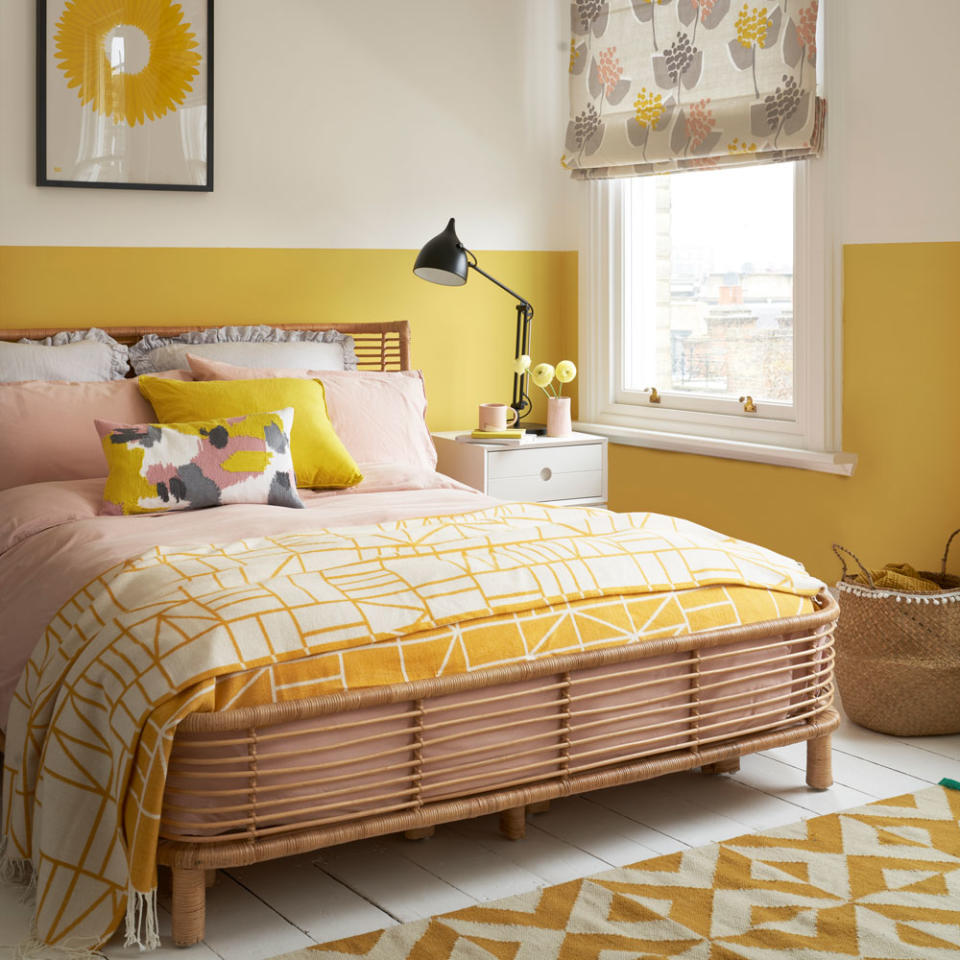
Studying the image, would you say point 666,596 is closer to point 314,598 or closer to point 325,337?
point 314,598

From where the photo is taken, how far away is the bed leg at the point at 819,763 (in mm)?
2696

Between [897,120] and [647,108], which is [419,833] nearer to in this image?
[897,120]

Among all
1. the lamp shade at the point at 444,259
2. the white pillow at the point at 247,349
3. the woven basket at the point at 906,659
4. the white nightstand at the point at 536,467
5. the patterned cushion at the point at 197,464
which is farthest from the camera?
the white nightstand at the point at 536,467

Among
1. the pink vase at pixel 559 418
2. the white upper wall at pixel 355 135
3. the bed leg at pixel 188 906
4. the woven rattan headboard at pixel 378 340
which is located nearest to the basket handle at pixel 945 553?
the pink vase at pixel 559 418

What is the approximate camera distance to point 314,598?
217 centimetres

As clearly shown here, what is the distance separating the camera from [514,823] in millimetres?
2461

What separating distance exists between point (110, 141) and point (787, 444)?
235 centimetres

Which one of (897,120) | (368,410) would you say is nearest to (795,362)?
(897,120)

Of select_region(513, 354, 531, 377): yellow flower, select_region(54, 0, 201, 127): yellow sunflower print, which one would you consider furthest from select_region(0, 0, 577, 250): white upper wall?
select_region(513, 354, 531, 377): yellow flower

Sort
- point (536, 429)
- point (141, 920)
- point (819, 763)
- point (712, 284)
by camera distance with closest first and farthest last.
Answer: point (141, 920) < point (819, 763) < point (712, 284) < point (536, 429)

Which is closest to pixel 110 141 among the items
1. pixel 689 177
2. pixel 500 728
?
pixel 689 177

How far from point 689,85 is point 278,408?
1.84 meters

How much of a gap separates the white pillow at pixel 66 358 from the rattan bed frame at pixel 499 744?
5.93 feet

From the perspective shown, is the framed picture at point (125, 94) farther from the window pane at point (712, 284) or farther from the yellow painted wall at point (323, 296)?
the window pane at point (712, 284)
